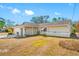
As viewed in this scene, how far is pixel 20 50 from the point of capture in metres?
3.11

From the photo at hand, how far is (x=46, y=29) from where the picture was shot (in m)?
3.11

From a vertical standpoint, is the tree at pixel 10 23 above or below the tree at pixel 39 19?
below

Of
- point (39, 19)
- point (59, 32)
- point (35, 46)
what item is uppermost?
point (39, 19)

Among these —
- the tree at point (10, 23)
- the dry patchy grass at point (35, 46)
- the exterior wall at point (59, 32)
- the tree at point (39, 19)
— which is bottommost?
the dry patchy grass at point (35, 46)

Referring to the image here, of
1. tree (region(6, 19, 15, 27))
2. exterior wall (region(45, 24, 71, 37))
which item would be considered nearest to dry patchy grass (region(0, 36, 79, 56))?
exterior wall (region(45, 24, 71, 37))

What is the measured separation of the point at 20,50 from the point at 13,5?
17.8 inches

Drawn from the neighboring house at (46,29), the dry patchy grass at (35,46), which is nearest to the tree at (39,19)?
the neighboring house at (46,29)

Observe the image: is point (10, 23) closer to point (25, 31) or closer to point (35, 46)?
point (25, 31)

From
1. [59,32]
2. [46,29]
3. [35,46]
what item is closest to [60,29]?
[59,32]

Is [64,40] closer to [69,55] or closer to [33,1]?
[69,55]

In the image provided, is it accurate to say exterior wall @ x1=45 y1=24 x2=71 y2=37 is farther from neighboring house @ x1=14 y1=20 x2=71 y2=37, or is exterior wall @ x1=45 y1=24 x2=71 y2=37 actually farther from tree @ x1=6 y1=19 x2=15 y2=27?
tree @ x1=6 y1=19 x2=15 y2=27

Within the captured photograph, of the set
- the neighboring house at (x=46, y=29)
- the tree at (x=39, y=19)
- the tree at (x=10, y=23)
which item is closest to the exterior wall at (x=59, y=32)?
the neighboring house at (x=46, y=29)

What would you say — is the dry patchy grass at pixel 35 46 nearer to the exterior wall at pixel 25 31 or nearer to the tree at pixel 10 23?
the exterior wall at pixel 25 31

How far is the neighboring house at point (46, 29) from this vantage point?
3098mm
